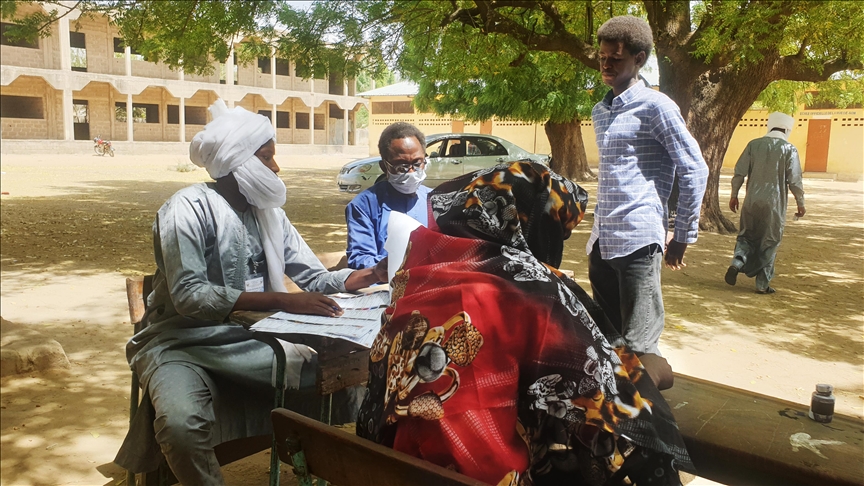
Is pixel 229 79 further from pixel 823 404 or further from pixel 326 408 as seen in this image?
pixel 823 404

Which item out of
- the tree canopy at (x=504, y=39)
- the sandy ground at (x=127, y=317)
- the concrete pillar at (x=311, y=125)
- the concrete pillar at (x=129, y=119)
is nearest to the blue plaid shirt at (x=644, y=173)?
the sandy ground at (x=127, y=317)

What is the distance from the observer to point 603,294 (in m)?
3.41

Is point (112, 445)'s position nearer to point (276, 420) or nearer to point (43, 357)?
point (43, 357)

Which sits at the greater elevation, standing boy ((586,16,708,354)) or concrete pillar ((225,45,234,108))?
concrete pillar ((225,45,234,108))

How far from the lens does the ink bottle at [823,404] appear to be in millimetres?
1978

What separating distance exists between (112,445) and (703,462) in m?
2.68

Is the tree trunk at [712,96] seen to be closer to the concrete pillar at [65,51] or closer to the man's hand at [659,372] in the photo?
the man's hand at [659,372]

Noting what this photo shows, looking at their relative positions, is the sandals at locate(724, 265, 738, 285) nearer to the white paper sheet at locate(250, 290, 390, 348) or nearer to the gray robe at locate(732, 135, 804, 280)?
the gray robe at locate(732, 135, 804, 280)

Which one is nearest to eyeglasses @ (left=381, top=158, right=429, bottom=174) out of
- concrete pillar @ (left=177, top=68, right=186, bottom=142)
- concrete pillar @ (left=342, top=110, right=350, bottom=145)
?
concrete pillar @ (left=177, top=68, right=186, bottom=142)

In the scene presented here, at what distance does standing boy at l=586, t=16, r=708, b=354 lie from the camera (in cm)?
305

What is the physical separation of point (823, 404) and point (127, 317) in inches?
205

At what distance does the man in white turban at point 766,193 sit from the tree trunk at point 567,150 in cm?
1512

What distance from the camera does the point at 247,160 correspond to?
254 cm

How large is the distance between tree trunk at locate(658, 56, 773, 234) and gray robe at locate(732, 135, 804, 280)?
12.4ft
